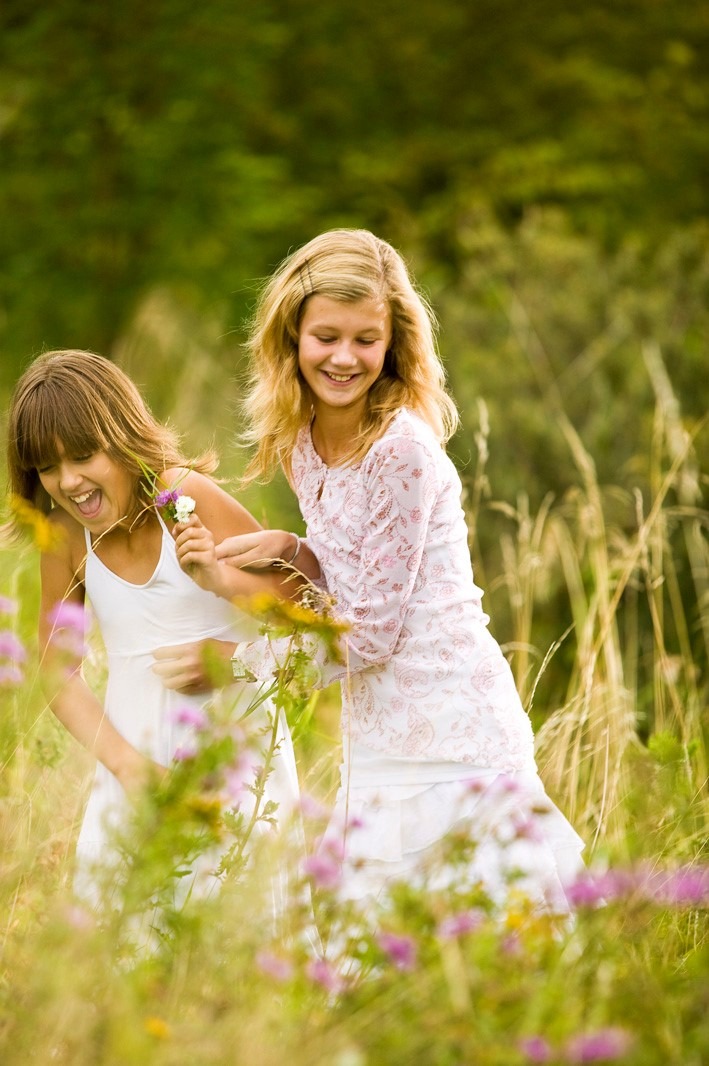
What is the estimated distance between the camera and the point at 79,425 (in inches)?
96.8

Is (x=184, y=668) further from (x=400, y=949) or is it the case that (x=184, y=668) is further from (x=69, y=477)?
(x=400, y=949)

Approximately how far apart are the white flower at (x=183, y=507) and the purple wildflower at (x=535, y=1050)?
1121mm

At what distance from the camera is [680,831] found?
2.76m

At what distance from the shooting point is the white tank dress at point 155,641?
2541mm

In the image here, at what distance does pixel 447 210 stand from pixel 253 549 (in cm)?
999

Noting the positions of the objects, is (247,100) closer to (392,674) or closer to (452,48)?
(452,48)

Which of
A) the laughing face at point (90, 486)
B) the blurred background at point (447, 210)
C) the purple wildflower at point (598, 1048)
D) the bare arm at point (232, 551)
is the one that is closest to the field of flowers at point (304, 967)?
the purple wildflower at point (598, 1048)

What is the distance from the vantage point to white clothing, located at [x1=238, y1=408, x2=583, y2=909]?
2477mm

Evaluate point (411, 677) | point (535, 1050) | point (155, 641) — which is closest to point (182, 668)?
point (155, 641)

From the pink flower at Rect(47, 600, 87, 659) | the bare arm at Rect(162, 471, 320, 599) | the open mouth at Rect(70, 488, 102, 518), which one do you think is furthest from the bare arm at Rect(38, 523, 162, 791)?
the bare arm at Rect(162, 471, 320, 599)

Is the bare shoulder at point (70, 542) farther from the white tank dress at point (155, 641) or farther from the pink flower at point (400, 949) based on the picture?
the pink flower at point (400, 949)

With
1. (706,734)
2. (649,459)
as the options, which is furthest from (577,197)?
(706,734)

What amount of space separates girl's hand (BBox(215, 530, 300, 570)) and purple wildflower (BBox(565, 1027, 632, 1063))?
1.15 m

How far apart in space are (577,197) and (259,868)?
38.3 feet
